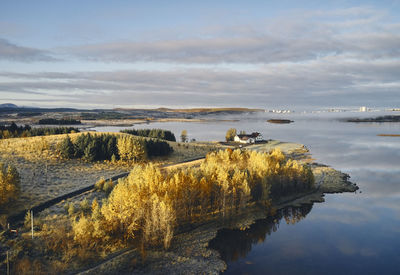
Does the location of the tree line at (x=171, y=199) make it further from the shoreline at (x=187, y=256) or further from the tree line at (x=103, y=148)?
the tree line at (x=103, y=148)

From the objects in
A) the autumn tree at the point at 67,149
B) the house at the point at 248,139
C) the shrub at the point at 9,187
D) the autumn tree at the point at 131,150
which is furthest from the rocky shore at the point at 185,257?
the house at the point at 248,139

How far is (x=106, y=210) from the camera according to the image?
27844 millimetres

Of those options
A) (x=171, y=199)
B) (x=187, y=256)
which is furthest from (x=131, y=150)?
(x=187, y=256)

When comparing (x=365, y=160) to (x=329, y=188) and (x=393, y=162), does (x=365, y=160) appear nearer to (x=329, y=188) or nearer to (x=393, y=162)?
(x=393, y=162)

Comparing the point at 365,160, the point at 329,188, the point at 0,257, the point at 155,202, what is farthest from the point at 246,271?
the point at 365,160

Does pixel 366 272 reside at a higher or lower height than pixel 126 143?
lower

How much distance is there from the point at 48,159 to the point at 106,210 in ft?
128

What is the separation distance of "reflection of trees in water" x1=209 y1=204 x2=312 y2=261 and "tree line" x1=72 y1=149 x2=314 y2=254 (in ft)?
9.66

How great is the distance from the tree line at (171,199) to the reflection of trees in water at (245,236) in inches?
116

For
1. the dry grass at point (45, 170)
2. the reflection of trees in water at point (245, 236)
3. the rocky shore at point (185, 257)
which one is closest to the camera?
the rocky shore at point (185, 257)

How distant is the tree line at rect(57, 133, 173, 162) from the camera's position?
62812 millimetres

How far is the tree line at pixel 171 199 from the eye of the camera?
2731 centimetres

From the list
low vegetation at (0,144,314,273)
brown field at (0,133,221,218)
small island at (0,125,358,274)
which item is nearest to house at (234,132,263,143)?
brown field at (0,133,221,218)

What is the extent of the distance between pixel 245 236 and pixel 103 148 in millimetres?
41833
